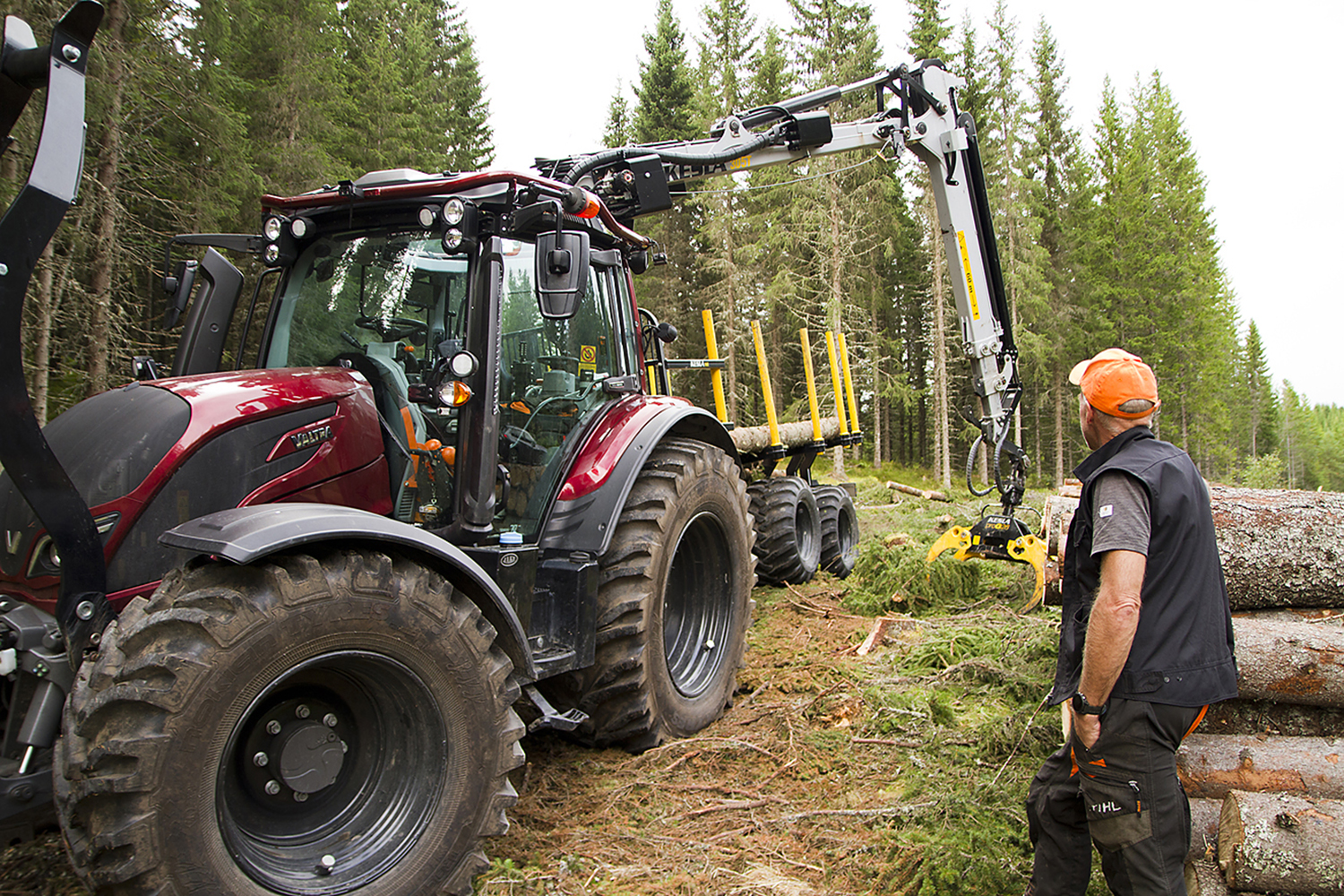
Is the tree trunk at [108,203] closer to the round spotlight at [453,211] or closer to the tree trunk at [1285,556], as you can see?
the round spotlight at [453,211]

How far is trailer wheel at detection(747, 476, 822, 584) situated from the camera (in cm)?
789

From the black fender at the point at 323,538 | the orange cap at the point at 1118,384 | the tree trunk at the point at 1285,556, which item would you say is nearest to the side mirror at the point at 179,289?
the black fender at the point at 323,538

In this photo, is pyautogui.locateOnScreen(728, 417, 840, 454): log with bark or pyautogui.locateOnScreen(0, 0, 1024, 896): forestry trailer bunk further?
pyautogui.locateOnScreen(728, 417, 840, 454): log with bark

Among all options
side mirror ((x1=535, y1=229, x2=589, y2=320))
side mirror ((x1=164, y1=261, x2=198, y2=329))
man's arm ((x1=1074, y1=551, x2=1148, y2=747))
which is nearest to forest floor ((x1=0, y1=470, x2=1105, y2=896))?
man's arm ((x1=1074, y1=551, x2=1148, y2=747))

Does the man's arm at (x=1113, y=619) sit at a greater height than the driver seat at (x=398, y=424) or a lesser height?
lesser

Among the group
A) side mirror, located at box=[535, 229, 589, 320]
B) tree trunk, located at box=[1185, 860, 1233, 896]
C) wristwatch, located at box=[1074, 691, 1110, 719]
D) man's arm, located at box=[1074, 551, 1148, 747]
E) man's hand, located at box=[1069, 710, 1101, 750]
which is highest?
side mirror, located at box=[535, 229, 589, 320]

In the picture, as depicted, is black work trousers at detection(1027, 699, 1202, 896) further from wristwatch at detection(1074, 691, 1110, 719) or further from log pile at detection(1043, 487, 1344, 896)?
log pile at detection(1043, 487, 1344, 896)

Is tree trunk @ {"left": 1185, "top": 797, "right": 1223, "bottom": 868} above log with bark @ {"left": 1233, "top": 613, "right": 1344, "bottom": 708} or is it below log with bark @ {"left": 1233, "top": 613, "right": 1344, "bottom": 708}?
below

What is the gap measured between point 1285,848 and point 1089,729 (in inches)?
33.6

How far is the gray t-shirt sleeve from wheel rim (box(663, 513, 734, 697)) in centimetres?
251

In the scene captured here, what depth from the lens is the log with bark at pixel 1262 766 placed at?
10.3 ft

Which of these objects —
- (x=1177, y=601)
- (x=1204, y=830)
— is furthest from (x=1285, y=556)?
(x=1177, y=601)

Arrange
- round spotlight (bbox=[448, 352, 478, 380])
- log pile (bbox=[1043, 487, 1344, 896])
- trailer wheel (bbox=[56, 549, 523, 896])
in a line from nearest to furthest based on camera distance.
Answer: trailer wheel (bbox=[56, 549, 523, 896])
log pile (bbox=[1043, 487, 1344, 896])
round spotlight (bbox=[448, 352, 478, 380])

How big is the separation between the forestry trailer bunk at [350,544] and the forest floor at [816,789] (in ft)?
1.16
